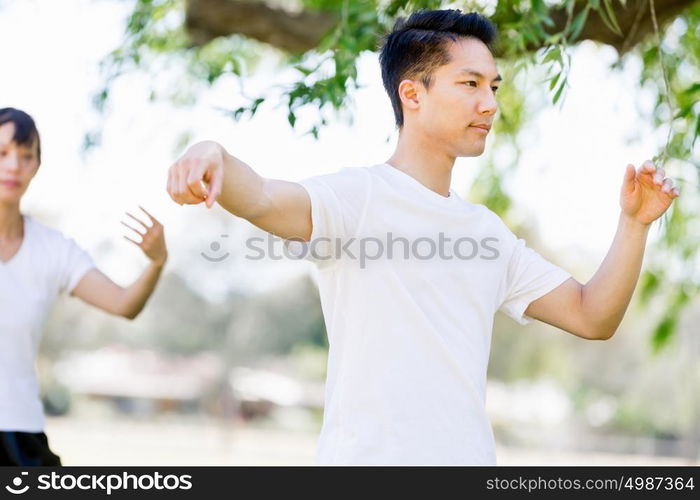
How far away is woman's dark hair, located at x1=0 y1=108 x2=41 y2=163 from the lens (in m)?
3.09

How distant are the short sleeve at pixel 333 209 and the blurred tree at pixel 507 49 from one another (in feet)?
2.55

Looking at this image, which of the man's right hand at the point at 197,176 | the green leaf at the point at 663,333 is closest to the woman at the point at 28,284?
the man's right hand at the point at 197,176

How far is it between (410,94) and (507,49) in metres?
1.66

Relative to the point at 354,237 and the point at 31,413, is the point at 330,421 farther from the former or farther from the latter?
the point at 31,413

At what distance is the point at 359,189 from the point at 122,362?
3198 cm

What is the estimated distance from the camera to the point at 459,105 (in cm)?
221

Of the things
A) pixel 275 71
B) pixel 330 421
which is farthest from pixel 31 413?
pixel 275 71

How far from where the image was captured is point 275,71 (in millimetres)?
7398

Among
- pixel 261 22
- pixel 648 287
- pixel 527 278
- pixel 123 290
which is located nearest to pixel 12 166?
pixel 123 290

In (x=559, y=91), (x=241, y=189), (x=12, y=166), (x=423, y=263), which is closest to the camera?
(x=241, y=189)

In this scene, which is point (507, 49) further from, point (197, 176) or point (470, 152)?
point (197, 176)

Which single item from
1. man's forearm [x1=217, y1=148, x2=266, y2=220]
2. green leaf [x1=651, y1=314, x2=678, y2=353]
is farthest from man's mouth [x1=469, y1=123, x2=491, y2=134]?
green leaf [x1=651, y1=314, x2=678, y2=353]

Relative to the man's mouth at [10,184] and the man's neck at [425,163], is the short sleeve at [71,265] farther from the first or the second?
the man's neck at [425,163]

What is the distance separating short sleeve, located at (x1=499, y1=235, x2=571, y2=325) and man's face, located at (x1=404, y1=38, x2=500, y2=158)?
317mm
